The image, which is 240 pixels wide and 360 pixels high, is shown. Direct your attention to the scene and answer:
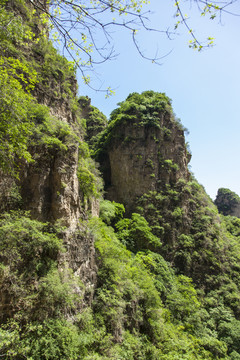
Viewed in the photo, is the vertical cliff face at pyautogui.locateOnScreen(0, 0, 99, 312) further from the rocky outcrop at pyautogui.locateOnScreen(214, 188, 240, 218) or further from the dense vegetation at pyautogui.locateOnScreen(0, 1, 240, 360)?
the rocky outcrop at pyautogui.locateOnScreen(214, 188, 240, 218)

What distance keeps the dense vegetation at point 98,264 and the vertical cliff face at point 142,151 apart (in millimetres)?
Answer: 684

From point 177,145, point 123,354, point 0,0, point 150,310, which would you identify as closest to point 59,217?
point 123,354

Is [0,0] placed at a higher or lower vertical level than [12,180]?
higher

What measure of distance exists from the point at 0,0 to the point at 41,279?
7.83m

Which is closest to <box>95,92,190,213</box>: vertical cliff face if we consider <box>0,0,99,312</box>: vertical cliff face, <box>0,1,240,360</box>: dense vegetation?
<box>0,1,240,360</box>: dense vegetation

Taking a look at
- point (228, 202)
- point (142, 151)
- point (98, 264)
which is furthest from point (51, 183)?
point (228, 202)

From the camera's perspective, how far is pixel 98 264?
11141mm

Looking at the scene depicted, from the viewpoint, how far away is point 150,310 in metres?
11.9

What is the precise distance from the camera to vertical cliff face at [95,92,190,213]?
962 inches

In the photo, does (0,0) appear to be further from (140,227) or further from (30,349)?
(140,227)

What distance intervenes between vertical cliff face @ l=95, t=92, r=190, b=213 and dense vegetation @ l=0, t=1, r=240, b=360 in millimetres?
684

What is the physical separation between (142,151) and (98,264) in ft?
54.5

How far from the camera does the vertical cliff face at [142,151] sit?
24.4 metres

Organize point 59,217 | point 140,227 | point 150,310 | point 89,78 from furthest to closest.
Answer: point 140,227 → point 150,310 → point 59,217 → point 89,78
